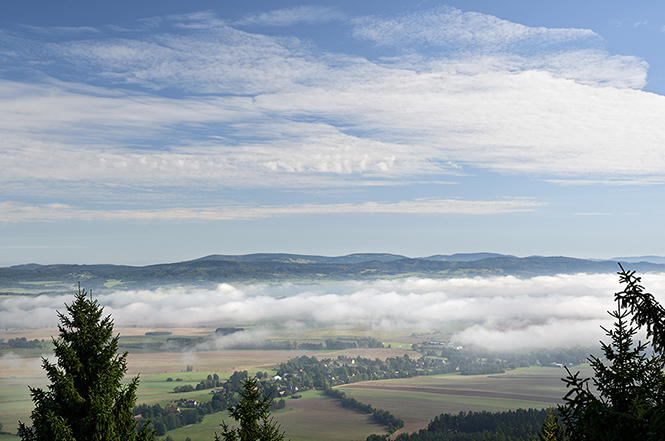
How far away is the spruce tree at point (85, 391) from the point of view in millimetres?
11891

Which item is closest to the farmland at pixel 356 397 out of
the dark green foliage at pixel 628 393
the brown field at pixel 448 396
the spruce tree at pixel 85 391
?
the brown field at pixel 448 396

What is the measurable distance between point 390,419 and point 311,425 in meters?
21.4

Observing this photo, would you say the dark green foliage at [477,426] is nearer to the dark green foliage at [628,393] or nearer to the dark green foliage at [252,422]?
the dark green foliage at [252,422]

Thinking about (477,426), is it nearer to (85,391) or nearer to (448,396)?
(448,396)

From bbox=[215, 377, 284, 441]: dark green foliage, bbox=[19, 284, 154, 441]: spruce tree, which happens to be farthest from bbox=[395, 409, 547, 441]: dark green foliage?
bbox=[19, 284, 154, 441]: spruce tree

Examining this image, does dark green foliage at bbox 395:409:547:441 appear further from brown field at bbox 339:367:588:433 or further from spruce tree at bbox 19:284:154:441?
spruce tree at bbox 19:284:154:441

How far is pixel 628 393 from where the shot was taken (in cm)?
831

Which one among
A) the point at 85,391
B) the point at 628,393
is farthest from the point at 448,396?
the point at 628,393

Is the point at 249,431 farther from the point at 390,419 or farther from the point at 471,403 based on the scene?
the point at 471,403

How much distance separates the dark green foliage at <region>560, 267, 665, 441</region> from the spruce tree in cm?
998

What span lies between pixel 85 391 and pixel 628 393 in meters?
11.8

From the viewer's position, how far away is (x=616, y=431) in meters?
6.71

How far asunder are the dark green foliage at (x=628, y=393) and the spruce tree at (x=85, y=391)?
998 centimetres

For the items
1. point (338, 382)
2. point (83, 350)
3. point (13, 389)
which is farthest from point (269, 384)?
point (83, 350)
